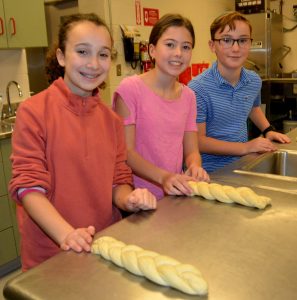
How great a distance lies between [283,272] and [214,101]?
1101 mm

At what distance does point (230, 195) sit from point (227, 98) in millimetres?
795

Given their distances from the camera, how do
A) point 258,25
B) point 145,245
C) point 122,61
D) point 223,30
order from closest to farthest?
point 145,245, point 223,30, point 122,61, point 258,25

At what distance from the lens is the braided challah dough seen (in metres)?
0.67

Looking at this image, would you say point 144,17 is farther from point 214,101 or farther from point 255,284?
point 255,284

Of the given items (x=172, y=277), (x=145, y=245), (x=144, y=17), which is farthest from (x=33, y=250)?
(x=144, y=17)

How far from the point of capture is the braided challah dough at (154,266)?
2.21 ft

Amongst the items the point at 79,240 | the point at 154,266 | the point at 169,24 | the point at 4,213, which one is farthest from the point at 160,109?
the point at 4,213

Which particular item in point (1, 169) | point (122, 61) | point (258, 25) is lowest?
point (1, 169)

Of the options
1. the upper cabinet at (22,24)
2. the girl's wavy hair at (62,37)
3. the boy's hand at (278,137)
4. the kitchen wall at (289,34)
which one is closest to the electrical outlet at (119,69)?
the upper cabinet at (22,24)

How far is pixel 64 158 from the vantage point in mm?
1085

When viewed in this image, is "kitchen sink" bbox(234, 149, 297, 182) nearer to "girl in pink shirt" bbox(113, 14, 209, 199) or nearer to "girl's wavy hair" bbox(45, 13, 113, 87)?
"girl in pink shirt" bbox(113, 14, 209, 199)

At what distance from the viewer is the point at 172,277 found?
69 centimetres

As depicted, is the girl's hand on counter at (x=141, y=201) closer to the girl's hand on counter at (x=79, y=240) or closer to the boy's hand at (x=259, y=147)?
the girl's hand on counter at (x=79, y=240)

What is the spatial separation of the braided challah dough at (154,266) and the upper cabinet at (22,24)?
2251mm
